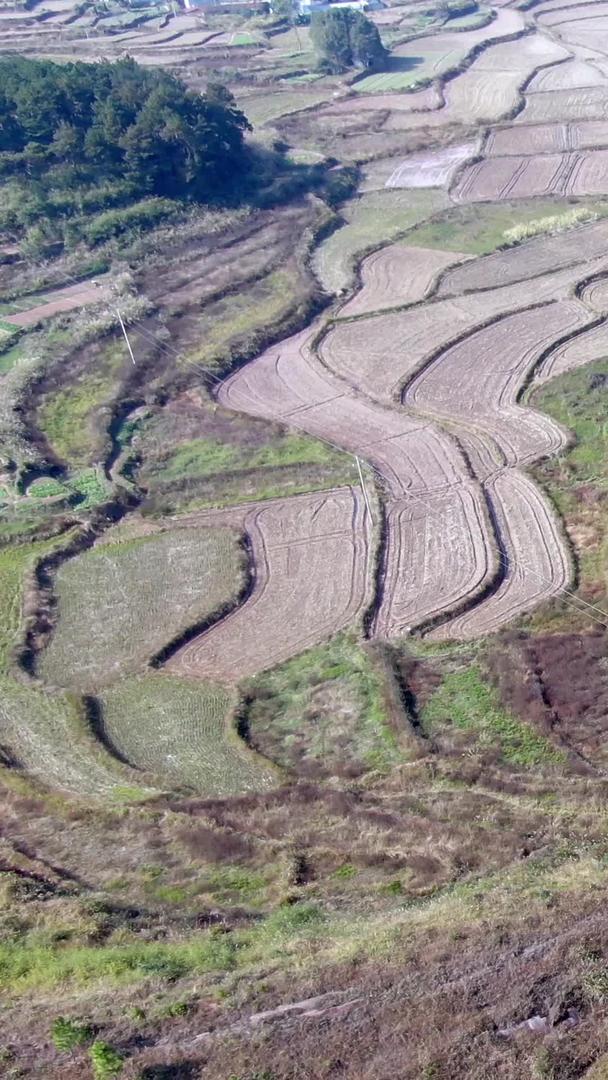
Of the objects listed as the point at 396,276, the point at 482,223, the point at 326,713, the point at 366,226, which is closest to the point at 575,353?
the point at 396,276

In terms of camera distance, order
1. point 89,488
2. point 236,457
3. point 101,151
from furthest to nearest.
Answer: point 101,151 < point 236,457 < point 89,488

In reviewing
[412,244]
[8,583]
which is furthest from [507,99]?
[8,583]

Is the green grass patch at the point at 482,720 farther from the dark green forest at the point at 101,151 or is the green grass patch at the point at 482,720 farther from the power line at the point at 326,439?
the dark green forest at the point at 101,151

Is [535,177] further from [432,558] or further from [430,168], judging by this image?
[432,558]

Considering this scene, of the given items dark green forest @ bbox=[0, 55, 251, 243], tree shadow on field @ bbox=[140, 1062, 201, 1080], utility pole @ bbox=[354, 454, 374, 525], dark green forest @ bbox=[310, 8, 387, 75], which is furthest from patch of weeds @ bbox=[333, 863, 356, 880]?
dark green forest @ bbox=[310, 8, 387, 75]

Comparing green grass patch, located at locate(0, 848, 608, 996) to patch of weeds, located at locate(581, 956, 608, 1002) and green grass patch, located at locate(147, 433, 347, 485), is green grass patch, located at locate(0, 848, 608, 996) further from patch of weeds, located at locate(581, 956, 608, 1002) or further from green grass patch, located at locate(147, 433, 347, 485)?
green grass patch, located at locate(147, 433, 347, 485)

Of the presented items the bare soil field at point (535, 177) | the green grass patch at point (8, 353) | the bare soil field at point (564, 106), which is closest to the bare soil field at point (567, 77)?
the bare soil field at point (564, 106)
